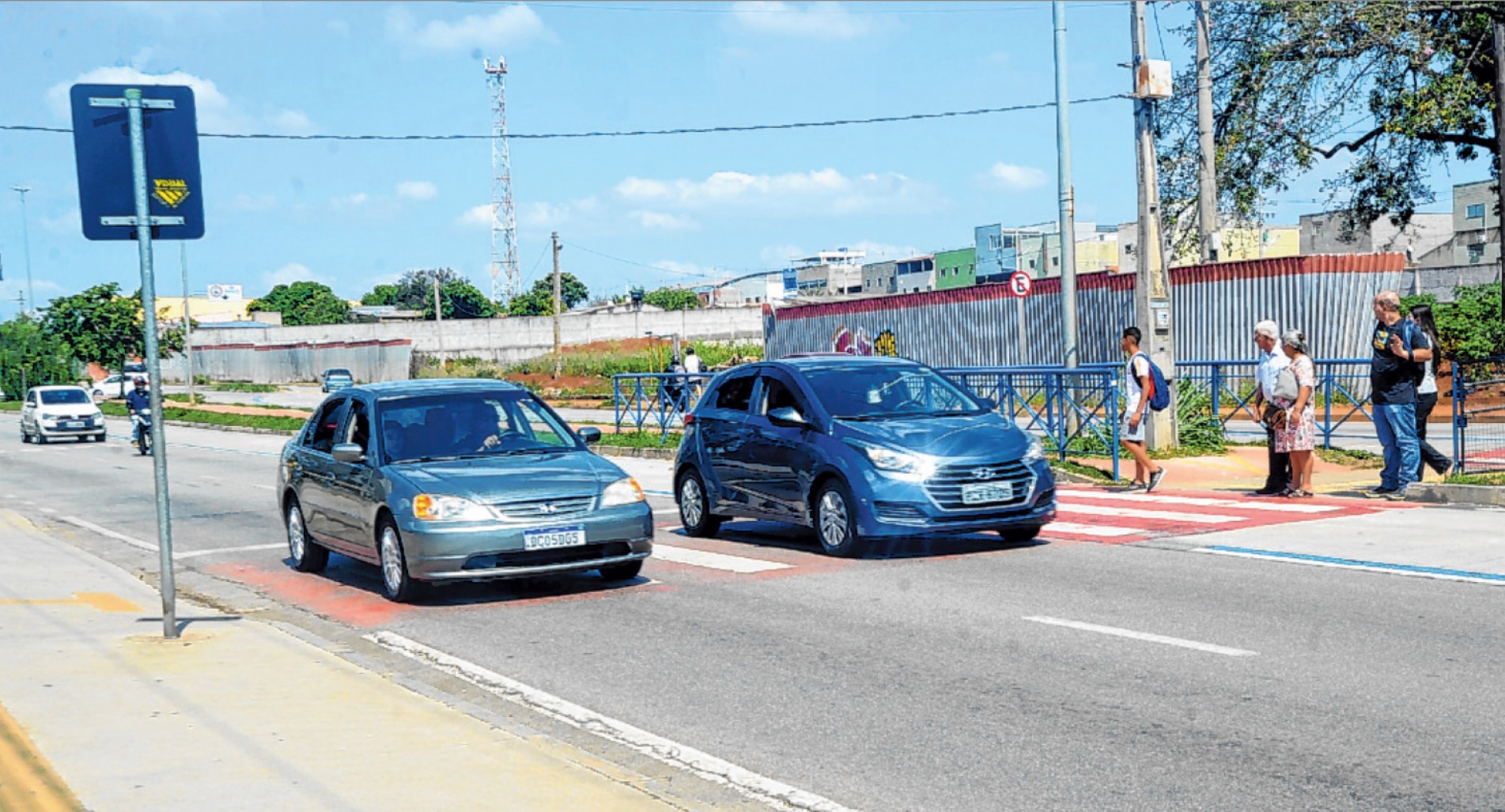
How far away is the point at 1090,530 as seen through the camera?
1362 centimetres

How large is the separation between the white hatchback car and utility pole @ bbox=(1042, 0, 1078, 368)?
28.7 meters

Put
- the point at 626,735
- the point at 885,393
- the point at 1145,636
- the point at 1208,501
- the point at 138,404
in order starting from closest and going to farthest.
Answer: the point at 626,735, the point at 1145,636, the point at 885,393, the point at 1208,501, the point at 138,404

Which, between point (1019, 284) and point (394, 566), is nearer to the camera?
point (394, 566)

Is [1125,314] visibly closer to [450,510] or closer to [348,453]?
[348,453]

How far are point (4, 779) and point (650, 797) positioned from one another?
2.58 metres

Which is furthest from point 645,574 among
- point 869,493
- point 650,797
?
point 650,797

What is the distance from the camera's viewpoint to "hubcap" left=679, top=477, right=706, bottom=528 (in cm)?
1425

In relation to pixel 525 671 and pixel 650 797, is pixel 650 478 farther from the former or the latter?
pixel 650 797

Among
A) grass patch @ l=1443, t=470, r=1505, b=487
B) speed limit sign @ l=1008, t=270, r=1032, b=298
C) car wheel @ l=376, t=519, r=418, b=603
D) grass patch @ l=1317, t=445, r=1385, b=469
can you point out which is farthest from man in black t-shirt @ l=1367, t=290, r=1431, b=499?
speed limit sign @ l=1008, t=270, r=1032, b=298

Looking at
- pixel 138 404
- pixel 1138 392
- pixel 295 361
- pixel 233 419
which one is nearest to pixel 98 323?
pixel 295 361

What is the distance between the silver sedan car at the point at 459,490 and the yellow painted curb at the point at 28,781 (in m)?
3.88

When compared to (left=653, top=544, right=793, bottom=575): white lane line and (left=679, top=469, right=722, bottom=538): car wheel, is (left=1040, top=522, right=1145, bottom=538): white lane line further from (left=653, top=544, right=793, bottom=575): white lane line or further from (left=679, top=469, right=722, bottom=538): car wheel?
(left=679, top=469, right=722, bottom=538): car wheel

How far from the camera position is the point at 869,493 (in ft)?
38.7

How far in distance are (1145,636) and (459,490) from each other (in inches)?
185
